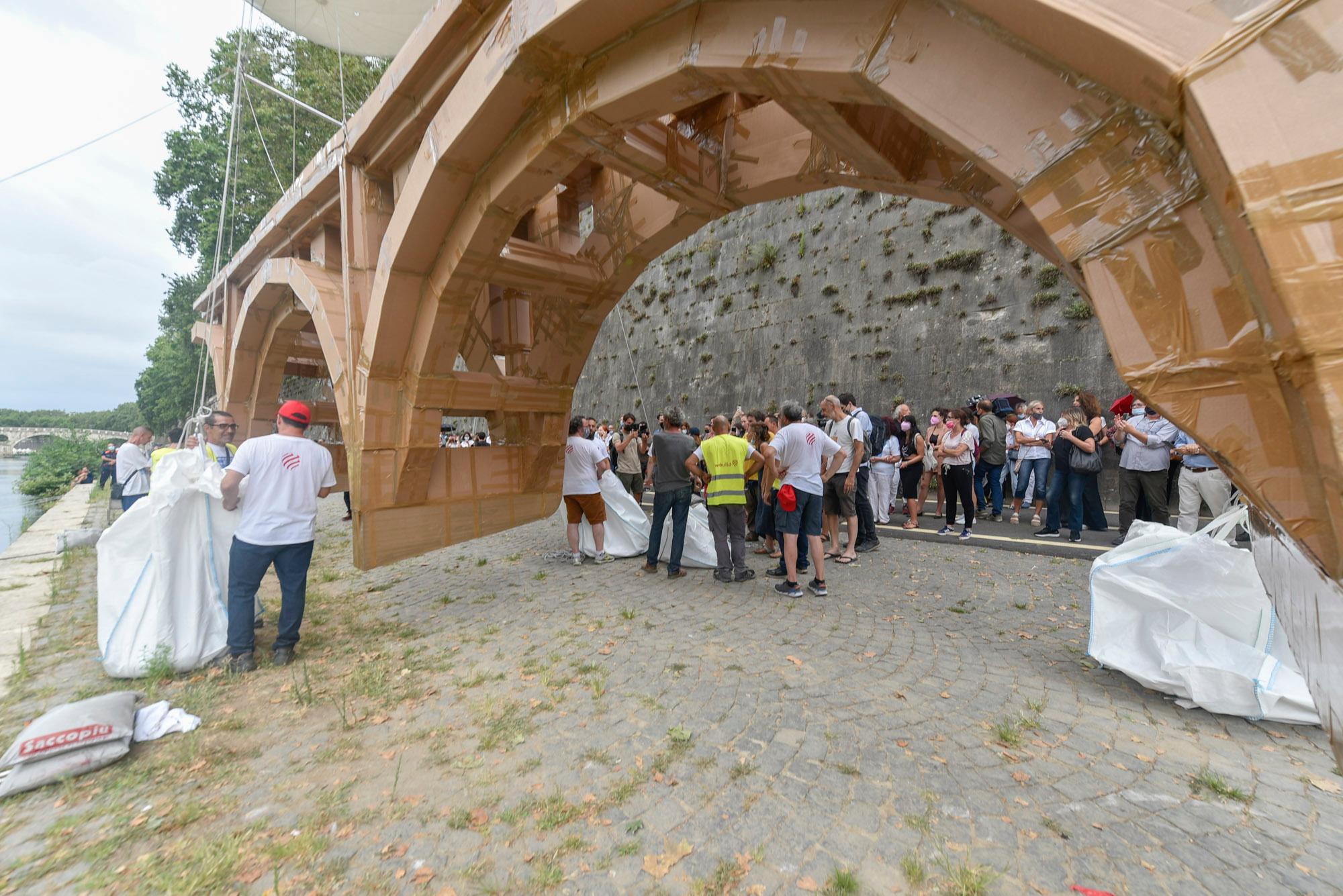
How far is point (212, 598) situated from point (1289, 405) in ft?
18.0

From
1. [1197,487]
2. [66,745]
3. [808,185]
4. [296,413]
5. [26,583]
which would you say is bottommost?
[26,583]

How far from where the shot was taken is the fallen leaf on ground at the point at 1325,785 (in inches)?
89.6

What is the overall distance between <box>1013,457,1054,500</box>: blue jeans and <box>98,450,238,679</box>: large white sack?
881cm

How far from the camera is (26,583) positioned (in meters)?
6.51

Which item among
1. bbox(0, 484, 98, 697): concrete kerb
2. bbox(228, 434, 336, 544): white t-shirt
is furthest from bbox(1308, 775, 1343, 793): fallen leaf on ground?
bbox(0, 484, 98, 697): concrete kerb

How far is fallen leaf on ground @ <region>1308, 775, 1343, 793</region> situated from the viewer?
7.47 feet

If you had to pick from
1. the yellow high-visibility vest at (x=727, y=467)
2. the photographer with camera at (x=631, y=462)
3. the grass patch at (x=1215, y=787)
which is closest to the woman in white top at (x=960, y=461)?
the yellow high-visibility vest at (x=727, y=467)

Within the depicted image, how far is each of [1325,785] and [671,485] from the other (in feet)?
15.8

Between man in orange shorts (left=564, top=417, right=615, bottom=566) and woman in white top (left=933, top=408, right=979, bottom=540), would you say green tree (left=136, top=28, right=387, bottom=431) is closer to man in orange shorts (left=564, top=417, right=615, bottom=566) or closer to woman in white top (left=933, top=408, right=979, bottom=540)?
man in orange shorts (left=564, top=417, right=615, bottom=566)

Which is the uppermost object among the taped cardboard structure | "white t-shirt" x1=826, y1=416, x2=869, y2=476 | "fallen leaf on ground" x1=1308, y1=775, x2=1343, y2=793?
the taped cardboard structure

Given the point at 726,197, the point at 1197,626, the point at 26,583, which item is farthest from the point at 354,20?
the point at 1197,626

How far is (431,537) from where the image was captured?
6.02 m

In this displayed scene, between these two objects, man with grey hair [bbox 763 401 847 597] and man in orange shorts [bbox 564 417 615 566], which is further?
man in orange shorts [bbox 564 417 615 566]

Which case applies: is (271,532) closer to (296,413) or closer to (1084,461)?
(296,413)
